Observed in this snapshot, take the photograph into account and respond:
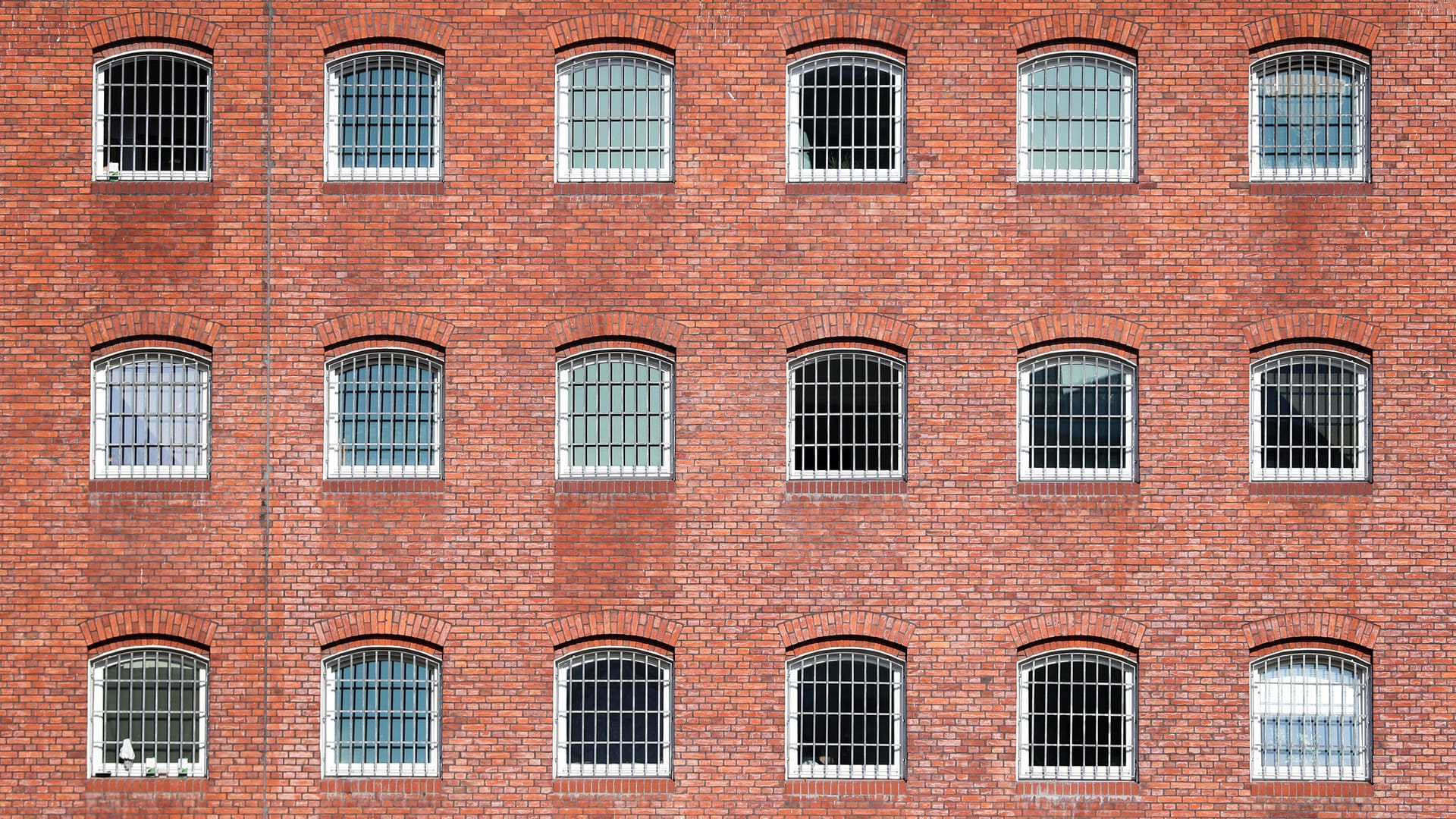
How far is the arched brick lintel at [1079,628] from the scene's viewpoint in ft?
45.1

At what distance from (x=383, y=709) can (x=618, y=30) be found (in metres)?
8.00

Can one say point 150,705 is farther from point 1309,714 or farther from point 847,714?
point 1309,714

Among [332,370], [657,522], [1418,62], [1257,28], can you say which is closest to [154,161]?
[332,370]

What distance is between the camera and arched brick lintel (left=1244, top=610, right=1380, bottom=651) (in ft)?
45.0

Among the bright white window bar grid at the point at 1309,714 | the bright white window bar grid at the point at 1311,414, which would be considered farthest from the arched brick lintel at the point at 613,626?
the bright white window bar grid at the point at 1311,414

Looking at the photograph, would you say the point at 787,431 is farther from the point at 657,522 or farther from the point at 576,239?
the point at 576,239

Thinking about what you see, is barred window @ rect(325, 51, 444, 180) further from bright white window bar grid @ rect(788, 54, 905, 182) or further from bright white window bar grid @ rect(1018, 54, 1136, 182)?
bright white window bar grid @ rect(1018, 54, 1136, 182)

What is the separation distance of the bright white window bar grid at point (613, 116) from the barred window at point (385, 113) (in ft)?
4.72

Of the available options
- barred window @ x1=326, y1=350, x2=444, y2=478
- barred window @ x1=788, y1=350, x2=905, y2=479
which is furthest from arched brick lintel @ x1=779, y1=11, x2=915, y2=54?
barred window @ x1=326, y1=350, x2=444, y2=478

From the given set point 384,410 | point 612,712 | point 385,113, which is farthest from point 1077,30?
point 612,712

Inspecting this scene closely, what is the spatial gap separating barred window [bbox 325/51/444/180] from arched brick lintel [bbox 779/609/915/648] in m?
6.59

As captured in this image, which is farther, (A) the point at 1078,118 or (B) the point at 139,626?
(A) the point at 1078,118

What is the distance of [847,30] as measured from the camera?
46.4ft

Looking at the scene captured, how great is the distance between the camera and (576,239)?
14.0m
